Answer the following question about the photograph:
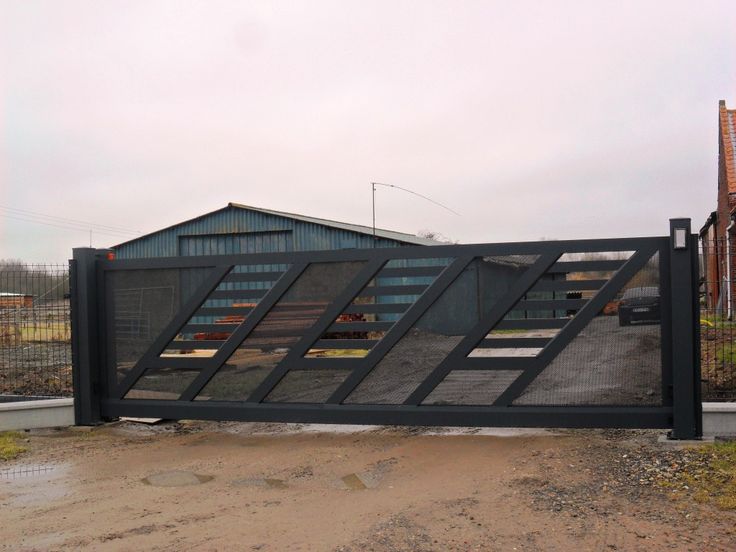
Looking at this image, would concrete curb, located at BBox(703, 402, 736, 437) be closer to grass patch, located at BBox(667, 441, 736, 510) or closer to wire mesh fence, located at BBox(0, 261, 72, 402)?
grass patch, located at BBox(667, 441, 736, 510)

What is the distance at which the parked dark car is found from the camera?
6672mm

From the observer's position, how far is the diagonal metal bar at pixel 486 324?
22.5ft

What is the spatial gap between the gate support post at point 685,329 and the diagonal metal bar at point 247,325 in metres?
3.95

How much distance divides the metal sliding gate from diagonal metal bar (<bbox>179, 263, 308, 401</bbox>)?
0.06 ft

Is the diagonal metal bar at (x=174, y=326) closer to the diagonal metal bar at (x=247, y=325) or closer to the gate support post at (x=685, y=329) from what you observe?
the diagonal metal bar at (x=247, y=325)

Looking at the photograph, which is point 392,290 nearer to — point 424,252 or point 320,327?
point 424,252

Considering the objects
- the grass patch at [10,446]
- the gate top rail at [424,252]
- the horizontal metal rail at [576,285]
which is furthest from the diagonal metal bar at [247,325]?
the horizontal metal rail at [576,285]

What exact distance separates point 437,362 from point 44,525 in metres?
4.03

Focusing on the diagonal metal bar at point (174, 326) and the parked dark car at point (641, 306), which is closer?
the parked dark car at point (641, 306)

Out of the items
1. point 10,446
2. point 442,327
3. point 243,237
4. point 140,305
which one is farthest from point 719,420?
point 243,237

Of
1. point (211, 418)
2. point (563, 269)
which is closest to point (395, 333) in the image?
point (563, 269)

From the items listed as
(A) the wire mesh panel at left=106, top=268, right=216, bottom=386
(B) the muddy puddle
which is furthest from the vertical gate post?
(B) the muddy puddle

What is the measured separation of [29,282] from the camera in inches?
356

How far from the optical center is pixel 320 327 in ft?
24.4
